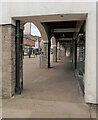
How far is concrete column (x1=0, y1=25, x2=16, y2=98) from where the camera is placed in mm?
4008

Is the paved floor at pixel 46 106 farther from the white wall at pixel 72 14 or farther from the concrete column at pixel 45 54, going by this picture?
the concrete column at pixel 45 54

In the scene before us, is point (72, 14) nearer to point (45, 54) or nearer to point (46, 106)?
point (46, 106)

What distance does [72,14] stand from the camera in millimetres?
3619

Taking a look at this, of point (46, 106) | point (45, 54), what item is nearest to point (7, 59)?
point (46, 106)

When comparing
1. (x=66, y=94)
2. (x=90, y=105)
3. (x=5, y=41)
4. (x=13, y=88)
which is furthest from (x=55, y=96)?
(x=5, y=41)

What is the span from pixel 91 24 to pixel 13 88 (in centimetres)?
336

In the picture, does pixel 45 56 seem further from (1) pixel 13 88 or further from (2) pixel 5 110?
(2) pixel 5 110

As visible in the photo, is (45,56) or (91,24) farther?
(45,56)

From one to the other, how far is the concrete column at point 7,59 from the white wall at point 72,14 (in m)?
0.33

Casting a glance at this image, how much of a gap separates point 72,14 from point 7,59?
2.62 m

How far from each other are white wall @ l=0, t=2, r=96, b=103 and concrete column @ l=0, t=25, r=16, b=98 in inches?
13.2

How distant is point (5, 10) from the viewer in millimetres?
3977

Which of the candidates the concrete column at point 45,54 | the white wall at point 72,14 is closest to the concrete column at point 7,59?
the white wall at point 72,14

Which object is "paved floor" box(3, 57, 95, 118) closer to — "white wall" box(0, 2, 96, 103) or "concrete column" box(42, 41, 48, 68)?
"white wall" box(0, 2, 96, 103)
